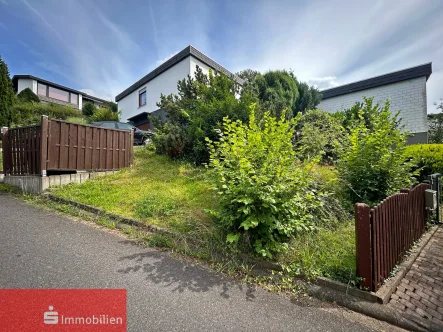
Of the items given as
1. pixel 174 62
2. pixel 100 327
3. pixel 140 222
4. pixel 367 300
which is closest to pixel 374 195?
pixel 367 300

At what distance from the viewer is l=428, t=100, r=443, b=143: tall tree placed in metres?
13.8

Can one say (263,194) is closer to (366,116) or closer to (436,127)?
A: (366,116)

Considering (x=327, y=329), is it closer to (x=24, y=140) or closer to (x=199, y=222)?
(x=199, y=222)

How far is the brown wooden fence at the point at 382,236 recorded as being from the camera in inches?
81.4

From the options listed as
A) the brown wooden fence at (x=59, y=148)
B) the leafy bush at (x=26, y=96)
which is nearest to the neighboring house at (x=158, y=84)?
the brown wooden fence at (x=59, y=148)

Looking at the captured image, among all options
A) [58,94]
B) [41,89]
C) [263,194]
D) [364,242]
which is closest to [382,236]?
[364,242]

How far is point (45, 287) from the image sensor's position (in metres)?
2.02

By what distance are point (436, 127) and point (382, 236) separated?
18.2m

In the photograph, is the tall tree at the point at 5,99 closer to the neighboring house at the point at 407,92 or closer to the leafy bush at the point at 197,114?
the leafy bush at the point at 197,114

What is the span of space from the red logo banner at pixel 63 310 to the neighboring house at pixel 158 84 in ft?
30.3

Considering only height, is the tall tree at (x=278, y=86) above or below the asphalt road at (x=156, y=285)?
above

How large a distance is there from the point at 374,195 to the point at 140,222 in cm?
425

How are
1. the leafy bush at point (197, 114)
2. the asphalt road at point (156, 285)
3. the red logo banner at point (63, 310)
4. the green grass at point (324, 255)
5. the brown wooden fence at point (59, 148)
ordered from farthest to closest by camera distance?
1. the leafy bush at point (197, 114)
2. the brown wooden fence at point (59, 148)
3. the green grass at point (324, 255)
4. the asphalt road at point (156, 285)
5. the red logo banner at point (63, 310)

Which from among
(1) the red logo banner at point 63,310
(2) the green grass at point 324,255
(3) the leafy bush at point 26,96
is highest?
(3) the leafy bush at point 26,96
